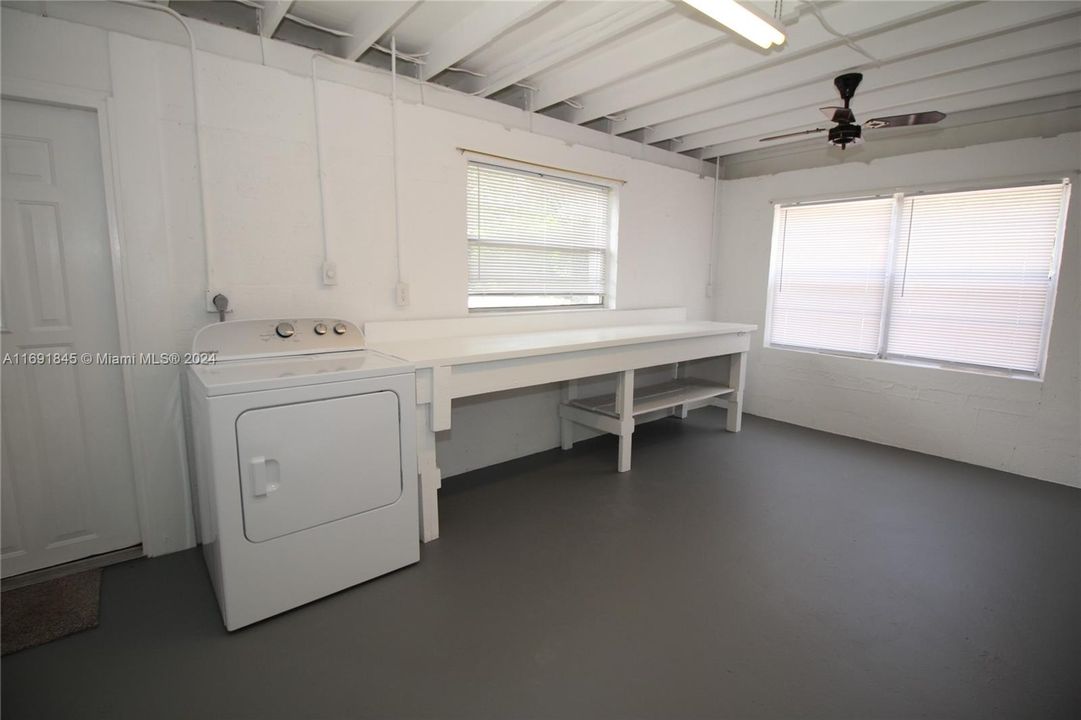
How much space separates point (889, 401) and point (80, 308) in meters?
5.32

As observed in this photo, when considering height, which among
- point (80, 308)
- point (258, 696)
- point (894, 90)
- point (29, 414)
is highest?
point (894, 90)

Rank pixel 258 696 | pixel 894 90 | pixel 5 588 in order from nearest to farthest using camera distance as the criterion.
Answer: pixel 258 696 < pixel 5 588 < pixel 894 90

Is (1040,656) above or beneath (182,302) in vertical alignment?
beneath

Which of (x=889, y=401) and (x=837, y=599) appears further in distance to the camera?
(x=889, y=401)

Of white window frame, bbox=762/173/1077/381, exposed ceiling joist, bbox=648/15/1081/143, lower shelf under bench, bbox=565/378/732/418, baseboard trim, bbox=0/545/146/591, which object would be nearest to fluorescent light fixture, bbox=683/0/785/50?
exposed ceiling joist, bbox=648/15/1081/143

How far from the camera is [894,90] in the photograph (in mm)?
3160

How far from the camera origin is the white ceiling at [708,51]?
228cm

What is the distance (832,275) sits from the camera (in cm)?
441

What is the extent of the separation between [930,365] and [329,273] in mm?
4454

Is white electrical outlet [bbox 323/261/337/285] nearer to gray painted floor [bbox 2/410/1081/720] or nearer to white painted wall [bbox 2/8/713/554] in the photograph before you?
white painted wall [bbox 2/8/713/554]

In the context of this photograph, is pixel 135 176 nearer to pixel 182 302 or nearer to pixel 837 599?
pixel 182 302

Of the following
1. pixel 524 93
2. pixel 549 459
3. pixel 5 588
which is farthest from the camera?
pixel 549 459

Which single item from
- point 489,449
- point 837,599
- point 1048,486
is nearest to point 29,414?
point 489,449

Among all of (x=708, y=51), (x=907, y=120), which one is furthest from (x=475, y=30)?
(x=907, y=120)
